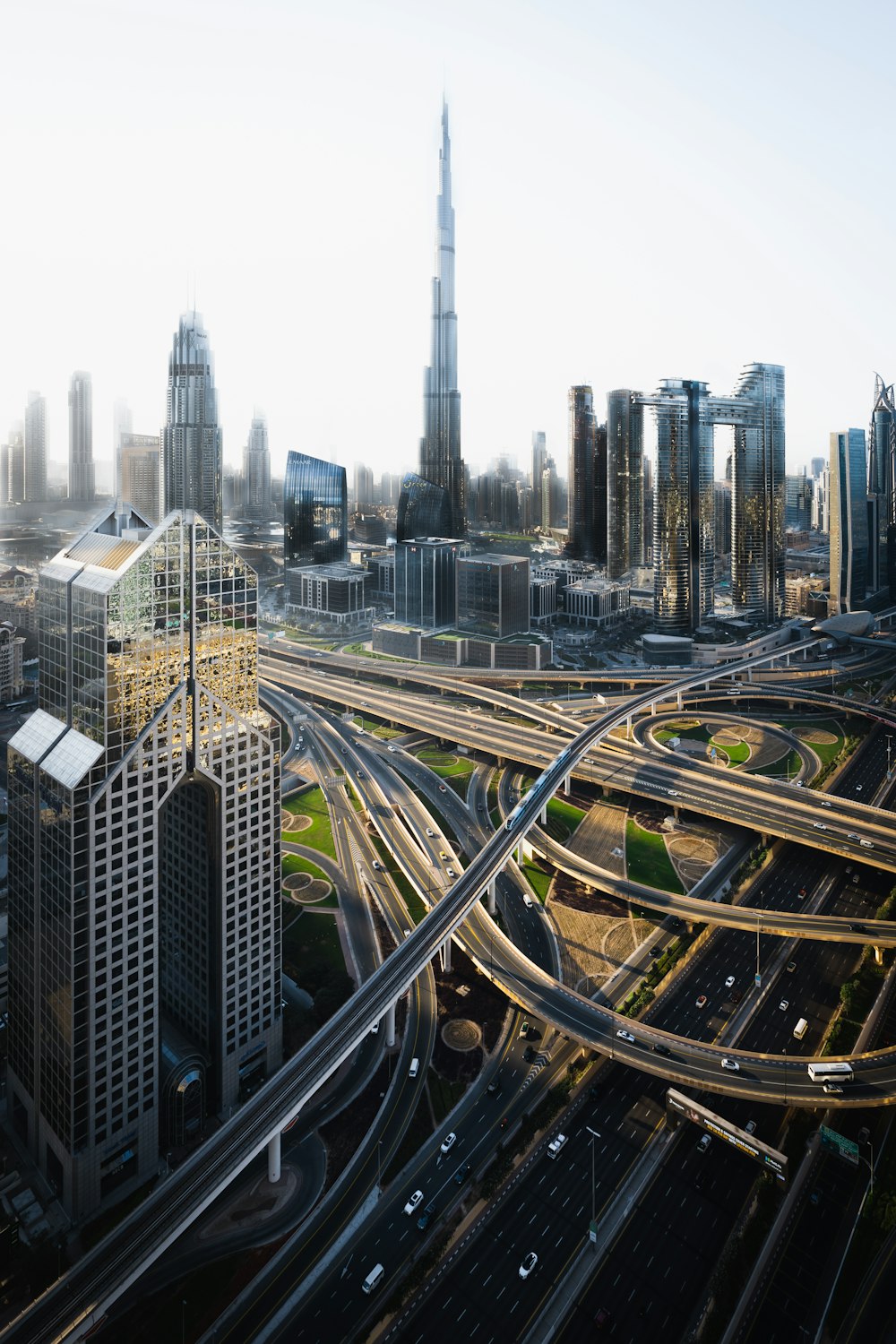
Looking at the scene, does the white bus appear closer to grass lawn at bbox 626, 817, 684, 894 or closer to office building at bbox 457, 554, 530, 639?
grass lawn at bbox 626, 817, 684, 894

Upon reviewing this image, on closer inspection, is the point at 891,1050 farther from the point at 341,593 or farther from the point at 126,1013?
the point at 341,593

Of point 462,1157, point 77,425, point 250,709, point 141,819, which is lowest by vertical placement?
point 462,1157

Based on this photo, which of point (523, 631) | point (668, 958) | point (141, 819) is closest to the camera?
point (141, 819)

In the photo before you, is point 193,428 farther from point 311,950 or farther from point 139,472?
point 311,950

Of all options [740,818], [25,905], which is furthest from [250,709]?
[740,818]

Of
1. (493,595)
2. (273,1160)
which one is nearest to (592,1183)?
(273,1160)

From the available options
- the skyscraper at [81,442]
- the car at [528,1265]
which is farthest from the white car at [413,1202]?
the skyscraper at [81,442]

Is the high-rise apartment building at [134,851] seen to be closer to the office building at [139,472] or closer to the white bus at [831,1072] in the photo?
the white bus at [831,1072]
